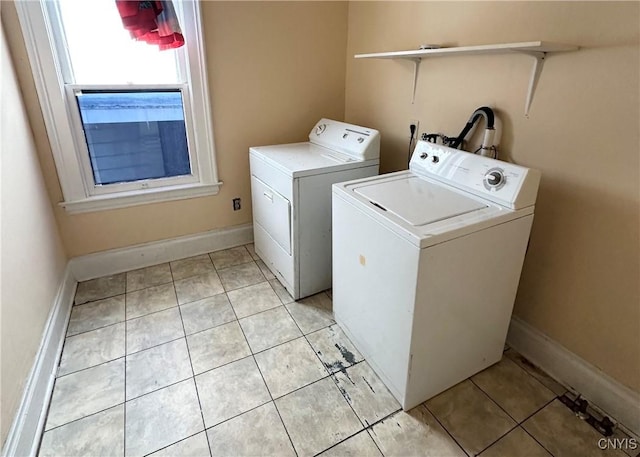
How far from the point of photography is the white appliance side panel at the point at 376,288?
1.34 meters

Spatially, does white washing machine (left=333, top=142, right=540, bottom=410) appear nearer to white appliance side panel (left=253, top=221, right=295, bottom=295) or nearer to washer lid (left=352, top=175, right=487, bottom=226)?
washer lid (left=352, top=175, right=487, bottom=226)

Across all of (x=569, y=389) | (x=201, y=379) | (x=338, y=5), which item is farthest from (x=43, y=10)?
(x=569, y=389)

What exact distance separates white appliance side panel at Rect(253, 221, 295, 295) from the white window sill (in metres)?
0.48

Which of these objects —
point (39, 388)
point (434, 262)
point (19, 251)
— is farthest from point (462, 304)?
point (19, 251)

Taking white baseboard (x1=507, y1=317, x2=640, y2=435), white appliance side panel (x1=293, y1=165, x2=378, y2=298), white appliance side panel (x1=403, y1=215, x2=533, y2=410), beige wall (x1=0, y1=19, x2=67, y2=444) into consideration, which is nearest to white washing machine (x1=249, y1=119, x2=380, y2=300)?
white appliance side panel (x1=293, y1=165, x2=378, y2=298)

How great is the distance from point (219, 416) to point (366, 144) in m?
1.60

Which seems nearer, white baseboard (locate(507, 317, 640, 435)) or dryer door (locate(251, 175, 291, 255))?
white baseboard (locate(507, 317, 640, 435))

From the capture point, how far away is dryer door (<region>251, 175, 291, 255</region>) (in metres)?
2.09

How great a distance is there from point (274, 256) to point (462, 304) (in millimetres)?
1319

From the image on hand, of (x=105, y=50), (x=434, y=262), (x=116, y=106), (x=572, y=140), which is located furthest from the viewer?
(x=116, y=106)

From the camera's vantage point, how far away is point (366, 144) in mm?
2107

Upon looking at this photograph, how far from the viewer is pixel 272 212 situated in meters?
2.27

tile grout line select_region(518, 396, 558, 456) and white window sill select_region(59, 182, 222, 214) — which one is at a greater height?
white window sill select_region(59, 182, 222, 214)

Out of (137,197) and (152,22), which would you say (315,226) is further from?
(152,22)
